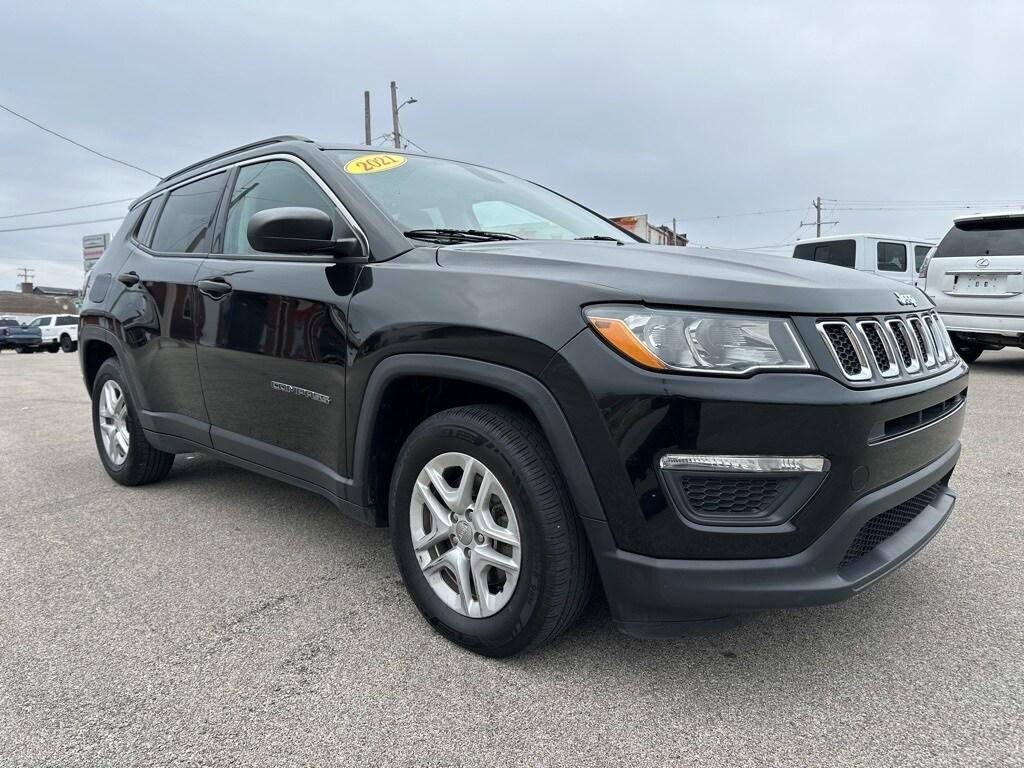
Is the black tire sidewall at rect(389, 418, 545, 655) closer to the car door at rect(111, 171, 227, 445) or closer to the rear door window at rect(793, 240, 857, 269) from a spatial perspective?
the car door at rect(111, 171, 227, 445)

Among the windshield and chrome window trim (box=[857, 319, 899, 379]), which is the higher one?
the windshield

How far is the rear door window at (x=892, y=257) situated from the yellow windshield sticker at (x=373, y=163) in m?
12.2

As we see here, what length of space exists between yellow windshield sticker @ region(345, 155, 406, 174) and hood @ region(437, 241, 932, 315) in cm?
70

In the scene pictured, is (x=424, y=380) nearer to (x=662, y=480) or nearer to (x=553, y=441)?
(x=553, y=441)

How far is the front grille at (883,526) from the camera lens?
6.08 feet

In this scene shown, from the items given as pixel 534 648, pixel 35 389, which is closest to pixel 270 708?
pixel 534 648

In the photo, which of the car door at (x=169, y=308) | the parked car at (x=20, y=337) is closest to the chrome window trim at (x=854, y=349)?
the car door at (x=169, y=308)

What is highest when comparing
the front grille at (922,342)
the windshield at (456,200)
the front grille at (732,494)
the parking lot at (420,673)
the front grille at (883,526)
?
the windshield at (456,200)

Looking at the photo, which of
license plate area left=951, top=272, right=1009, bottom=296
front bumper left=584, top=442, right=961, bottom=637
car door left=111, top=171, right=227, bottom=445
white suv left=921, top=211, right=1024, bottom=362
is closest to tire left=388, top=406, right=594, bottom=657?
front bumper left=584, top=442, right=961, bottom=637

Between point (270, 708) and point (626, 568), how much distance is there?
1.02 metres

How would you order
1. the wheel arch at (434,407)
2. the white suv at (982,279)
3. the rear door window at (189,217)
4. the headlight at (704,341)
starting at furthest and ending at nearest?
the white suv at (982,279) → the rear door window at (189,217) → the wheel arch at (434,407) → the headlight at (704,341)

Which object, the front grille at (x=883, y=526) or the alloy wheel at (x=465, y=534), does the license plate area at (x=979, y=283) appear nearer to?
the front grille at (x=883, y=526)

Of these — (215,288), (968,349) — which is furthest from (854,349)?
(968,349)

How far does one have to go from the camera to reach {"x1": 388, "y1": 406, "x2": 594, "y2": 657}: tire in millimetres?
1890
